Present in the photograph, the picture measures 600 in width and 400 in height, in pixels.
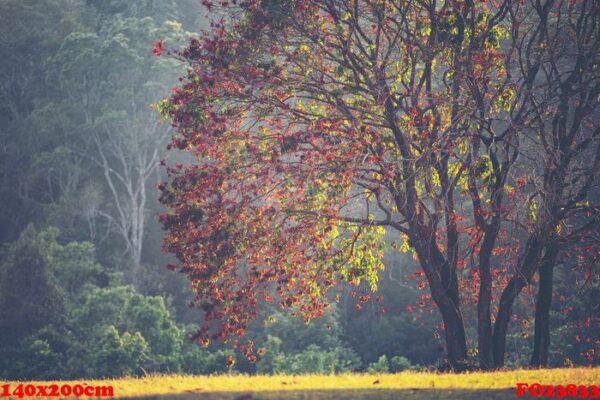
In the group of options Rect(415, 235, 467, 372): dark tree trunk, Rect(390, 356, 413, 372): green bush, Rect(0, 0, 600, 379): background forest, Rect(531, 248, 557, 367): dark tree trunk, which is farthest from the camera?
Rect(0, 0, 600, 379): background forest

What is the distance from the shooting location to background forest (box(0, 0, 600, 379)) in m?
27.1

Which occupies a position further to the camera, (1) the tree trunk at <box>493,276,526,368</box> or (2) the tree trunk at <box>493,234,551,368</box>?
(1) the tree trunk at <box>493,276,526,368</box>

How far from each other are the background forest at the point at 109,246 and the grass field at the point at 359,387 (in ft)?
45.8

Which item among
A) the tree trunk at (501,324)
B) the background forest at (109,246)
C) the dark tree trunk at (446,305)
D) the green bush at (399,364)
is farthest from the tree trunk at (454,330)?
the green bush at (399,364)

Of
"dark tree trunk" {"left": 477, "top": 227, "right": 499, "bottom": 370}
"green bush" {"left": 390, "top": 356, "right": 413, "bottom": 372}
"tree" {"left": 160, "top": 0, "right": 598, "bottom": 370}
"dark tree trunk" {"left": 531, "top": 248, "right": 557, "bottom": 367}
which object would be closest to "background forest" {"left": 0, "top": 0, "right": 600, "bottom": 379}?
"green bush" {"left": 390, "top": 356, "right": 413, "bottom": 372}

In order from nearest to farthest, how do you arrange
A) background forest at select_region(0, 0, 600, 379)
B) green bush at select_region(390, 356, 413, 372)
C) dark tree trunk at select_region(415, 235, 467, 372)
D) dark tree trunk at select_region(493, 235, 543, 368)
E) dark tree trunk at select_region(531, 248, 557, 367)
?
dark tree trunk at select_region(493, 235, 543, 368)
dark tree trunk at select_region(415, 235, 467, 372)
dark tree trunk at select_region(531, 248, 557, 367)
green bush at select_region(390, 356, 413, 372)
background forest at select_region(0, 0, 600, 379)

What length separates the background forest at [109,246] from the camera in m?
27.1

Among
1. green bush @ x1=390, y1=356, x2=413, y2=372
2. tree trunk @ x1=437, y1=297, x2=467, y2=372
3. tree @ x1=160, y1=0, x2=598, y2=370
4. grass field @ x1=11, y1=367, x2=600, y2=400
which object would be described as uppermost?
tree @ x1=160, y1=0, x2=598, y2=370

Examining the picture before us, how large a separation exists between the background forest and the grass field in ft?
45.8

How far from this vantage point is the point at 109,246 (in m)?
39.6

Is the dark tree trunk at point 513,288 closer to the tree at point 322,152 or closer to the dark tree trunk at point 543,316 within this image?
the tree at point 322,152

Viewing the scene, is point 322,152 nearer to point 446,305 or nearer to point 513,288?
point 446,305

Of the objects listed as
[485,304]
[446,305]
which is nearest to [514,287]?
[485,304]

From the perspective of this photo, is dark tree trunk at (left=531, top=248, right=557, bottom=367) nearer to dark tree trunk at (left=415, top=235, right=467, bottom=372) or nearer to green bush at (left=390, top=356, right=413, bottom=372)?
dark tree trunk at (left=415, top=235, right=467, bottom=372)
